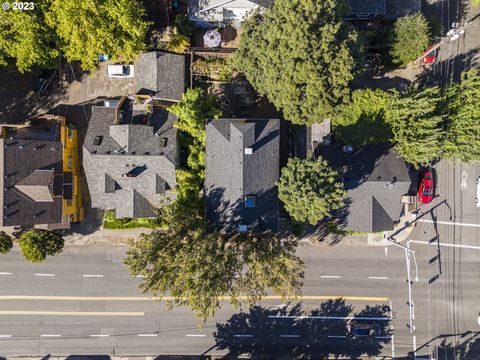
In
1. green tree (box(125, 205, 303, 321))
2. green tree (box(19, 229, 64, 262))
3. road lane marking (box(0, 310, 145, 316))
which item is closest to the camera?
green tree (box(125, 205, 303, 321))

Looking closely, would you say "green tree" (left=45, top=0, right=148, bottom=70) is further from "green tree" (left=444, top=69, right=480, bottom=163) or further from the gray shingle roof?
"green tree" (left=444, top=69, right=480, bottom=163)

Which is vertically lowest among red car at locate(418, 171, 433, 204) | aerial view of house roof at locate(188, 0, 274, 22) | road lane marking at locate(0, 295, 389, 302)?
road lane marking at locate(0, 295, 389, 302)

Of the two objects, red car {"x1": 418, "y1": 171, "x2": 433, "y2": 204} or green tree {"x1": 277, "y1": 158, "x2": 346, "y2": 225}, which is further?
red car {"x1": 418, "y1": 171, "x2": 433, "y2": 204}

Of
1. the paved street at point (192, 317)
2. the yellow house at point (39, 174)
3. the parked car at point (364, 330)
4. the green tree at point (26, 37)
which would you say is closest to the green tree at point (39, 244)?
the yellow house at point (39, 174)

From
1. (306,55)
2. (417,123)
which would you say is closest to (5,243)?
(306,55)

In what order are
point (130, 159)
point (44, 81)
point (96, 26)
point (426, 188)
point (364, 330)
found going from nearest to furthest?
point (96, 26) < point (130, 159) < point (426, 188) < point (364, 330) < point (44, 81)

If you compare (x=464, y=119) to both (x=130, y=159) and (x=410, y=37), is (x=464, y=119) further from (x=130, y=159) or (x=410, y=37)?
(x=130, y=159)

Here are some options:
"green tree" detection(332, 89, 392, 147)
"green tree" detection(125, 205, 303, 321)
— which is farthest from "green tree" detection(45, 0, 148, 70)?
"green tree" detection(332, 89, 392, 147)
